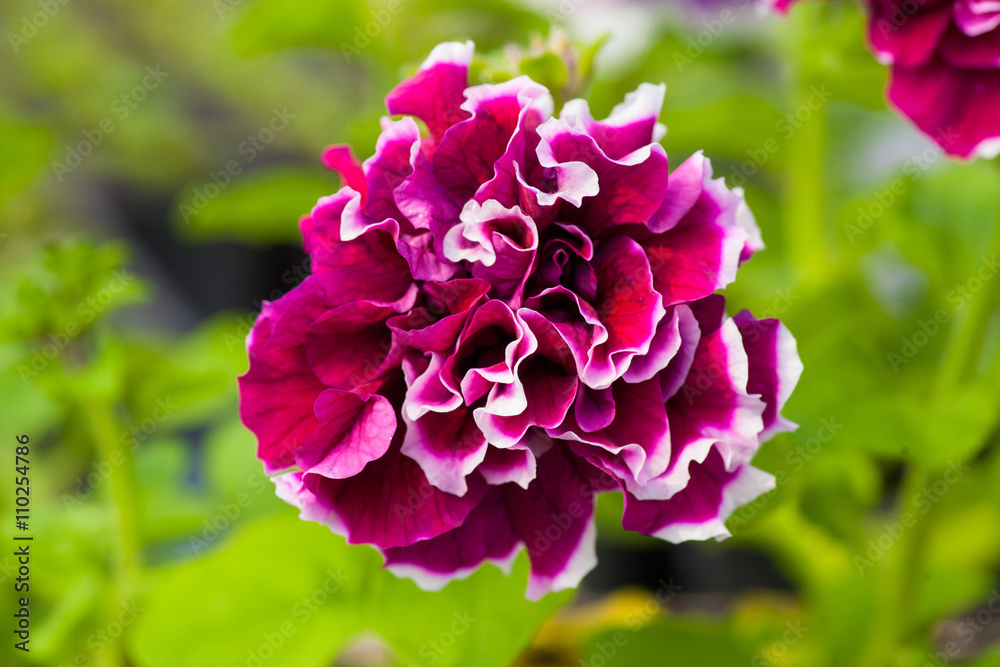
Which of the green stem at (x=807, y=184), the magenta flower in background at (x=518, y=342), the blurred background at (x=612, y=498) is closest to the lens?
the magenta flower in background at (x=518, y=342)

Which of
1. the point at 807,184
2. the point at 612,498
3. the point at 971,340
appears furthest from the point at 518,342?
the point at 807,184

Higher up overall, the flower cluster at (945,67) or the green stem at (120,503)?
the flower cluster at (945,67)

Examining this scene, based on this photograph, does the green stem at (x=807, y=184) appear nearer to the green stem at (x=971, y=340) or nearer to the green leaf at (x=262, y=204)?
the green stem at (x=971, y=340)

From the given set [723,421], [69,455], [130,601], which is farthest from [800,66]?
[69,455]

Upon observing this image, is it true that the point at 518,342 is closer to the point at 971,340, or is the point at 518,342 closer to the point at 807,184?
the point at 971,340

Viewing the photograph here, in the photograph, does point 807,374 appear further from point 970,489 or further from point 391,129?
point 391,129

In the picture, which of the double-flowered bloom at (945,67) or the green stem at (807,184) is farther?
the green stem at (807,184)

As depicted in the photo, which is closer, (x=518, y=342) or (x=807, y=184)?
(x=518, y=342)

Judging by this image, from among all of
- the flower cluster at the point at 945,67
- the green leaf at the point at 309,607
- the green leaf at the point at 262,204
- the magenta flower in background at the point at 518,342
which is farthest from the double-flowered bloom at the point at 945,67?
the green leaf at the point at 262,204
